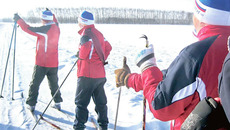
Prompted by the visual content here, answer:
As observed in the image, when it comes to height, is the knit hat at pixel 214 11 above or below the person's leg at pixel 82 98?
above

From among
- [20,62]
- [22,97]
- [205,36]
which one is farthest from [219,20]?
[20,62]

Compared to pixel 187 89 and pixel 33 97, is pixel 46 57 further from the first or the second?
pixel 187 89

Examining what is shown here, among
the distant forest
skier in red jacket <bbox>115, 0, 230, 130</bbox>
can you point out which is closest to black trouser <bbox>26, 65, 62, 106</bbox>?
skier in red jacket <bbox>115, 0, 230, 130</bbox>

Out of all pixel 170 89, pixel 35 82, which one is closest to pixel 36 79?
pixel 35 82

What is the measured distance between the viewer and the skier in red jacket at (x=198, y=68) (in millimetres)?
1135

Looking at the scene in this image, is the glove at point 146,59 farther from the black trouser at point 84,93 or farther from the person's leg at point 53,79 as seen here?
the person's leg at point 53,79

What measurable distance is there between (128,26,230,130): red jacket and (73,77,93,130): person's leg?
6.63 ft

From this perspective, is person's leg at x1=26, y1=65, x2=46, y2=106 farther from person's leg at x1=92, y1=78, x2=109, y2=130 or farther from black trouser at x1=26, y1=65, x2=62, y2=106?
person's leg at x1=92, y1=78, x2=109, y2=130

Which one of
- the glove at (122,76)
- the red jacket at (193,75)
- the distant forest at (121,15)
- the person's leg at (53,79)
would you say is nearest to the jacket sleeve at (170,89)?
the red jacket at (193,75)

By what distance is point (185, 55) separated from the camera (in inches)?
45.7

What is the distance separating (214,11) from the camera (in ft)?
3.99

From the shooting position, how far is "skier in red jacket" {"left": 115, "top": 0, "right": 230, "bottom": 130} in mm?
1135

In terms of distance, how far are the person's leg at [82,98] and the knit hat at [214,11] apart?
2.23 meters

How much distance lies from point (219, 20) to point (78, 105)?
2.54 m
